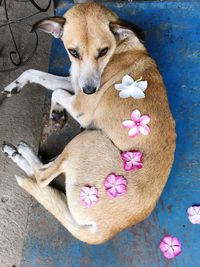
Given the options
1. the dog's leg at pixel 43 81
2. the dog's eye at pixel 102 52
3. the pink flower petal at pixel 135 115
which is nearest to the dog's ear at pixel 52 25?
the dog's eye at pixel 102 52

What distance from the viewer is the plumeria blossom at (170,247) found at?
2660 mm

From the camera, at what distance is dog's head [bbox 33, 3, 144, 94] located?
8.48ft

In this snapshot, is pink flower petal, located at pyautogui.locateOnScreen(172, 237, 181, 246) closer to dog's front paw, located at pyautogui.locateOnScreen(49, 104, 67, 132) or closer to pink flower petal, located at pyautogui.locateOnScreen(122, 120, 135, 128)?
pink flower petal, located at pyautogui.locateOnScreen(122, 120, 135, 128)

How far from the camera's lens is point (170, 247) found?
8.79 ft

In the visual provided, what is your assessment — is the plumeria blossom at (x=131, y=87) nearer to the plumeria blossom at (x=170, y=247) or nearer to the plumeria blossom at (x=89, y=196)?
the plumeria blossom at (x=89, y=196)

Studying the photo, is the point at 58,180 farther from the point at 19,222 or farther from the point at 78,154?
the point at 19,222

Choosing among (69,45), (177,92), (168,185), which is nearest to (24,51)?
(69,45)

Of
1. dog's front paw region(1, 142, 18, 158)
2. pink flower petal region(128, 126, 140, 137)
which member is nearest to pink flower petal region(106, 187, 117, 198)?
pink flower petal region(128, 126, 140, 137)

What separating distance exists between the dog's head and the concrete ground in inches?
41.6

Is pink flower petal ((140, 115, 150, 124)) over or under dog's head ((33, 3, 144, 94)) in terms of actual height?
under

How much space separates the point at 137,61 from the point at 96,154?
85 cm

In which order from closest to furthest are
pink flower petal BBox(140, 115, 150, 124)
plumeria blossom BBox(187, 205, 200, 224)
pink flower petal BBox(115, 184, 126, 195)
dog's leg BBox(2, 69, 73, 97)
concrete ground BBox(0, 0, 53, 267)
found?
pink flower petal BBox(115, 184, 126, 195), pink flower petal BBox(140, 115, 150, 124), plumeria blossom BBox(187, 205, 200, 224), concrete ground BBox(0, 0, 53, 267), dog's leg BBox(2, 69, 73, 97)

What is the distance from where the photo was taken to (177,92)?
3.29 metres

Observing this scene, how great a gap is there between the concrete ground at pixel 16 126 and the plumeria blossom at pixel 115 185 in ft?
2.78
